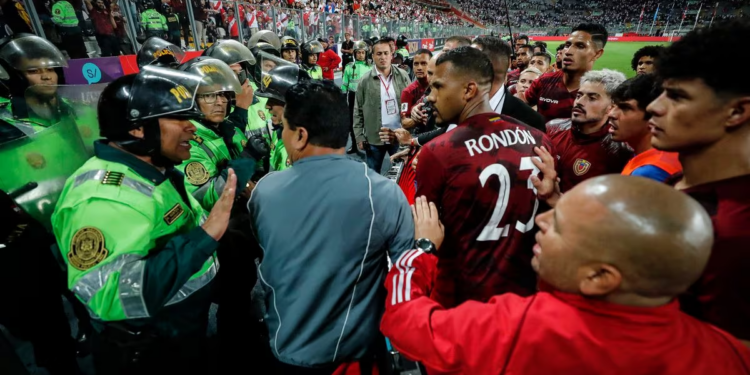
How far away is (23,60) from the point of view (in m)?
3.44

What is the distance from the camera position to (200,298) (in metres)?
1.87

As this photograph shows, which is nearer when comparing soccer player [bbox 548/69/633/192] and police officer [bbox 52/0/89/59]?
soccer player [bbox 548/69/633/192]

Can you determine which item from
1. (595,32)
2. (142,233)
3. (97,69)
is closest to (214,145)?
(142,233)

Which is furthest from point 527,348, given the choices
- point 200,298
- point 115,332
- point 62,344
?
point 62,344

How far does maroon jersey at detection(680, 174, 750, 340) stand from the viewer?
1092 millimetres

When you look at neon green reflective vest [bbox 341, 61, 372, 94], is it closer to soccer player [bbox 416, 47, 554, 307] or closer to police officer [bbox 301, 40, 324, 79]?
police officer [bbox 301, 40, 324, 79]

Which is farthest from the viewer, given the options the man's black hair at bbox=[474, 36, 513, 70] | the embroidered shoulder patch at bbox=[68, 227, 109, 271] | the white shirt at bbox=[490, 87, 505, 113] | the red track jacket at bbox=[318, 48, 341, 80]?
the red track jacket at bbox=[318, 48, 341, 80]

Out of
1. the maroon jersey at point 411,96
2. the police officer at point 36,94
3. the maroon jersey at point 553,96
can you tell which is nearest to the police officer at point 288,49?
the maroon jersey at point 411,96

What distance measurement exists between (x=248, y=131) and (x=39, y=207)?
1.79m

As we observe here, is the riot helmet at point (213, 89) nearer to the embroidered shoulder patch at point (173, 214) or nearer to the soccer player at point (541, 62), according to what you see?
the embroidered shoulder patch at point (173, 214)

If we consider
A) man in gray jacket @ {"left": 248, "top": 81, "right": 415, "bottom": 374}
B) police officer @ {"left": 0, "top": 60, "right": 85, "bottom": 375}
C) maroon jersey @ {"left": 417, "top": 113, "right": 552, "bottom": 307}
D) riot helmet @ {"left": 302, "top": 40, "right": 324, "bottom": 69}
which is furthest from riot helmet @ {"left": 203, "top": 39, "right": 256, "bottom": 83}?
maroon jersey @ {"left": 417, "top": 113, "right": 552, "bottom": 307}

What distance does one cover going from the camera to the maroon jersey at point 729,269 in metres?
1.09

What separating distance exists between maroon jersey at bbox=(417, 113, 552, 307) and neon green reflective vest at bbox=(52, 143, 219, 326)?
3.98ft

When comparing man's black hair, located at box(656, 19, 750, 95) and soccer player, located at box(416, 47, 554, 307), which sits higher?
man's black hair, located at box(656, 19, 750, 95)
